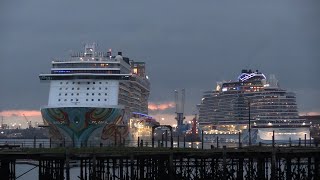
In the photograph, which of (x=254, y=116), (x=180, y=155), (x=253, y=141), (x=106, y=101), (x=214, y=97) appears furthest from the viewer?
(x=214, y=97)

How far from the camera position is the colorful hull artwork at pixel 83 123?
3455 inches

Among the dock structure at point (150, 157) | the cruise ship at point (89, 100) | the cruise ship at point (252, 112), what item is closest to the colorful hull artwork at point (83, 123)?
the cruise ship at point (89, 100)

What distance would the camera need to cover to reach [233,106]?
535 feet

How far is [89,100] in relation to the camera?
307 feet

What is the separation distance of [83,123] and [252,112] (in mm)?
77386

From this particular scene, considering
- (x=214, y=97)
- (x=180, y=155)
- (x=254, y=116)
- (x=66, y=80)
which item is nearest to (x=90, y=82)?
(x=66, y=80)

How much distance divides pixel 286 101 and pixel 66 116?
8307 centimetres

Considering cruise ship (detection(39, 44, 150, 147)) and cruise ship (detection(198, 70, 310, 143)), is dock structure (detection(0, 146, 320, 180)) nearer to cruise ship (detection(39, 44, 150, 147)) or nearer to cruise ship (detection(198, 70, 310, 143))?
cruise ship (detection(39, 44, 150, 147))

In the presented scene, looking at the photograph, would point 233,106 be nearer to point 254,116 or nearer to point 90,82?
point 254,116

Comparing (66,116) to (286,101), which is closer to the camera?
(66,116)

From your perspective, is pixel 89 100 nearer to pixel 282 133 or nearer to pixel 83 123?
pixel 83 123

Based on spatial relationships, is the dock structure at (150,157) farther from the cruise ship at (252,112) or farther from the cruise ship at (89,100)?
the cruise ship at (252,112)

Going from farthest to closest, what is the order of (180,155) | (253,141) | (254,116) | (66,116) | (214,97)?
(214,97) → (254,116) → (253,141) → (66,116) → (180,155)

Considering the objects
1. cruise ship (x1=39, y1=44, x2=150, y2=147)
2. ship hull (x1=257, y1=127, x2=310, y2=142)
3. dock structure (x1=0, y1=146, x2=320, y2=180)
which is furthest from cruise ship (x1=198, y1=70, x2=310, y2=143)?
dock structure (x1=0, y1=146, x2=320, y2=180)
